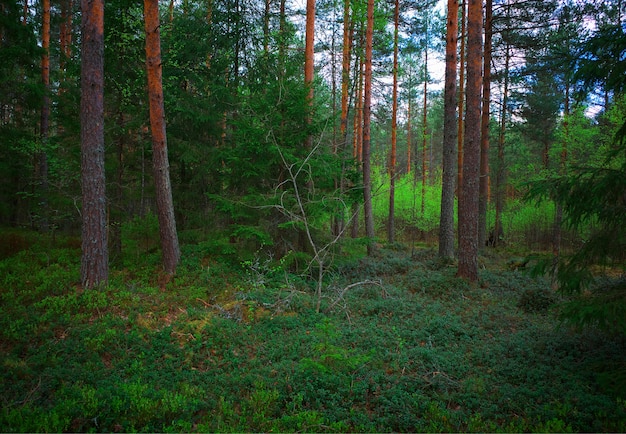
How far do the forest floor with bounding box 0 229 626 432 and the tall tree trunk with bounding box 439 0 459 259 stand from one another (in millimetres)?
4091

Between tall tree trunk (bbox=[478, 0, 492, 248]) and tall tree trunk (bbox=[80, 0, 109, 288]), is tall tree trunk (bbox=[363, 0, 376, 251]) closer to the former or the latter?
tall tree trunk (bbox=[478, 0, 492, 248])

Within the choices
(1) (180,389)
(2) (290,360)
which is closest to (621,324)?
(2) (290,360)

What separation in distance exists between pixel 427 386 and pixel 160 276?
6789 mm

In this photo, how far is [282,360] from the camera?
17.1ft

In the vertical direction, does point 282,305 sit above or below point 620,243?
below

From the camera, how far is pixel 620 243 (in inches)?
158

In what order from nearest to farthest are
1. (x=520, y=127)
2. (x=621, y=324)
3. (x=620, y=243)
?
(x=621, y=324) < (x=620, y=243) < (x=520, y=127)

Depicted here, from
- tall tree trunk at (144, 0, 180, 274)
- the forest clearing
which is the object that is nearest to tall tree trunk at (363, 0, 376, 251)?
the forest clearing

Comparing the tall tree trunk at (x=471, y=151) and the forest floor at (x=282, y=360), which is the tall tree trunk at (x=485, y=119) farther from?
the forest floor at (x=282, y=360)

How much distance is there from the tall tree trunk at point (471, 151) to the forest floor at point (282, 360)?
137cm

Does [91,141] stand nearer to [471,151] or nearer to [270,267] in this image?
[270,267]

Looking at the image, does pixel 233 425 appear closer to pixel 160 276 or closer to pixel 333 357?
pixel 333 357

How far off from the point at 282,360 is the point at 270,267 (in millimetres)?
4252

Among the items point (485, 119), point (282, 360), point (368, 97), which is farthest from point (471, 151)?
point (485, 119)
